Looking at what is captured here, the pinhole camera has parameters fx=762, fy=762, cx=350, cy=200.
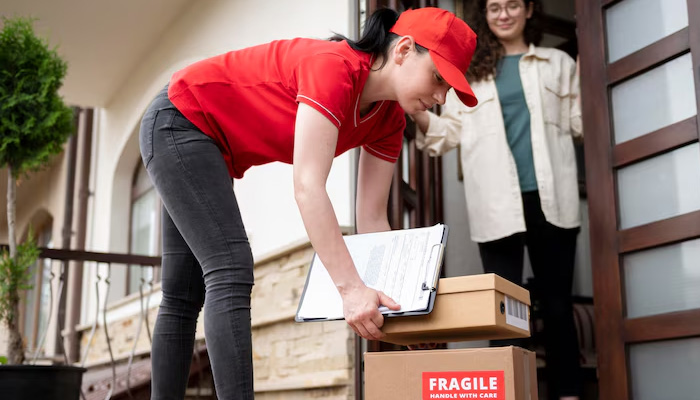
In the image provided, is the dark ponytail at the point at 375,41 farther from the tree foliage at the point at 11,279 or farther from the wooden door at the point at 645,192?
the tree foliage at the point at 11,279

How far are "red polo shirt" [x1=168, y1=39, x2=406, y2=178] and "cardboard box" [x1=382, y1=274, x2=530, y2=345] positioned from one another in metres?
0.39

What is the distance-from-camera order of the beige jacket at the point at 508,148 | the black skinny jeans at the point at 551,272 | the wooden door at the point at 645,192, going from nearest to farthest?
the wooden door at the point at 645,192, the black skinny jeans at the point at 551,272, the beige jacket at the point at 508,148

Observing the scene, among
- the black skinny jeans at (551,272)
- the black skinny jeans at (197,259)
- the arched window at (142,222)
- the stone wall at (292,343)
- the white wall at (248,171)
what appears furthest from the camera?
the arched window at (142,222)

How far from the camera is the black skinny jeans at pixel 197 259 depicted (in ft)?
4.56

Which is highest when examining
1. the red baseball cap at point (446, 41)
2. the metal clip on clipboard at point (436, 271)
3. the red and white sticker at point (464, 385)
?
the red baseball cap at point (446, 41)

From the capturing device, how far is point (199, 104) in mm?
1582

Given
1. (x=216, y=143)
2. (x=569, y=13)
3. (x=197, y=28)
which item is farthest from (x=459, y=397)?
(x=197, y=28)

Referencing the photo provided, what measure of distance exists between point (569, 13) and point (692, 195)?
1883 millimetres

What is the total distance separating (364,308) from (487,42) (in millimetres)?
1590

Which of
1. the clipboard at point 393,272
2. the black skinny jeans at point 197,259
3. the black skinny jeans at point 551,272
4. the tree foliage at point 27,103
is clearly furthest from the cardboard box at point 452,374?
the tree foliage at point 27,103

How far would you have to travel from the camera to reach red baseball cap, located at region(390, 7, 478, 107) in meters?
1.50

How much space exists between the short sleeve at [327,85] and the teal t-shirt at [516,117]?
1.26 metres

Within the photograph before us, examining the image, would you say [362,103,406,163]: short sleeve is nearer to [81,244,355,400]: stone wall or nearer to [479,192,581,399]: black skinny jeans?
[479,192,581,399]: black skinny jeans

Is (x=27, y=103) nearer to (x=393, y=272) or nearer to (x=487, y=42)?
(x=487, y=42)
